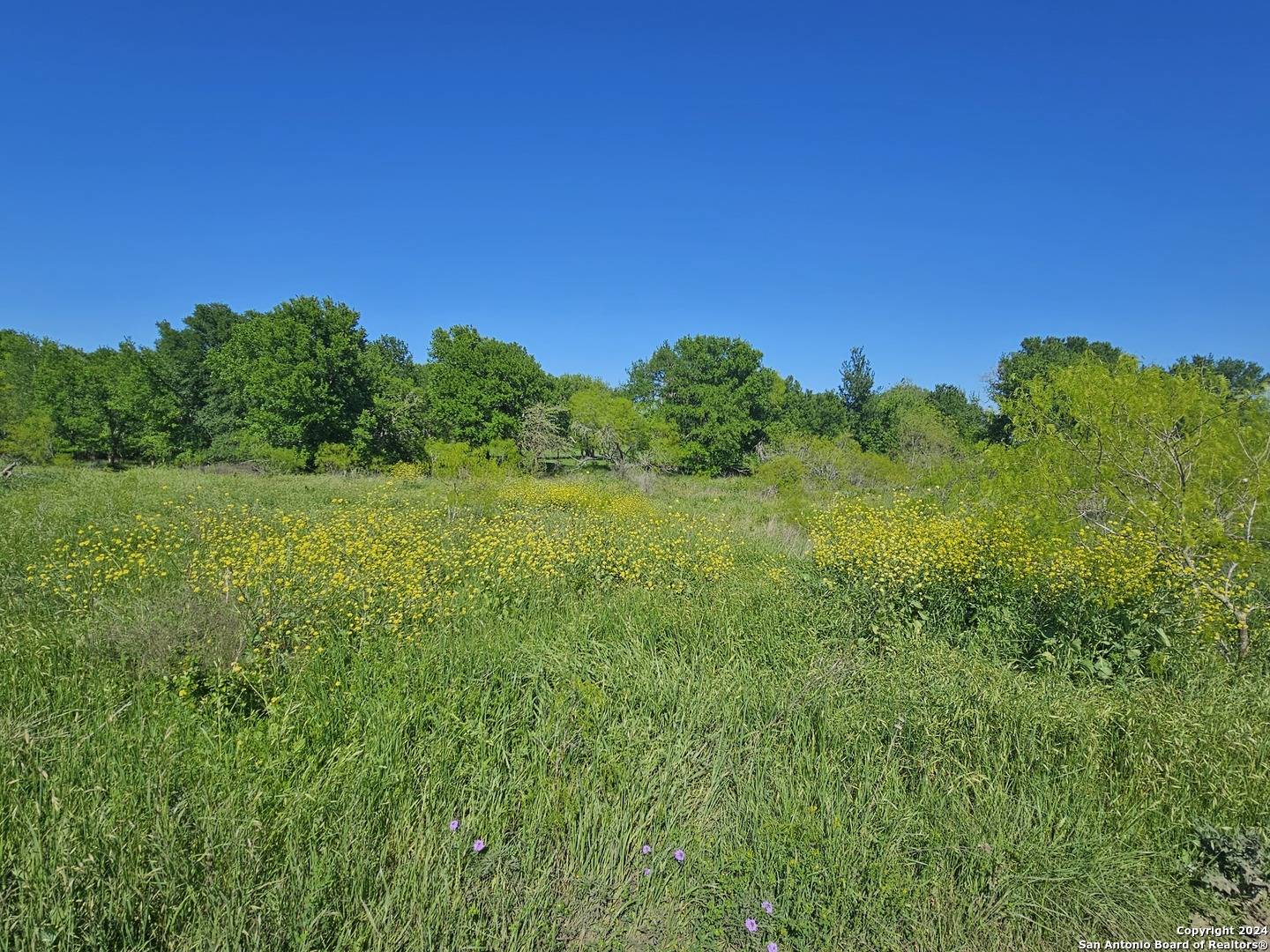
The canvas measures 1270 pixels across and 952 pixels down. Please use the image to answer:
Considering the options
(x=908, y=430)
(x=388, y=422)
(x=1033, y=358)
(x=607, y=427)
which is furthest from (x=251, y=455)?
(x=1033, y=358)

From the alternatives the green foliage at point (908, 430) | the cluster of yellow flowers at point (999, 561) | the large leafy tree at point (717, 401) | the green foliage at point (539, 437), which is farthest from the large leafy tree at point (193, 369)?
the green foliage at point (908, 430)

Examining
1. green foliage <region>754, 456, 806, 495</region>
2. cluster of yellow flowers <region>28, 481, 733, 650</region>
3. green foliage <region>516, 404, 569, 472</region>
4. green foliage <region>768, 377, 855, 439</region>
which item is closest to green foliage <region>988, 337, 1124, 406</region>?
green foliage <region>768, 377, 855, 439</region>

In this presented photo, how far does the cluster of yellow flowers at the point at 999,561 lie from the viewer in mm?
5332

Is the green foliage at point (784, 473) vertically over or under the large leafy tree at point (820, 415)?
under

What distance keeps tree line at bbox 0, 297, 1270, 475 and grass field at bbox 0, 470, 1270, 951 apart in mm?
18411

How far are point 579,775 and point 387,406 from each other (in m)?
31.2

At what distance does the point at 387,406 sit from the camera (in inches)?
1206

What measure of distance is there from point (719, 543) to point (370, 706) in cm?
635

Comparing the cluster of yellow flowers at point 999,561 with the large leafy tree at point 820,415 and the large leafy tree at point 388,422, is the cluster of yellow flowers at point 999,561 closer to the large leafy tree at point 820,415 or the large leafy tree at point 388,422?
the large leafy tree at point 388,422

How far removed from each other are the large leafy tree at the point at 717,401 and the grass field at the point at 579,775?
1242 inches

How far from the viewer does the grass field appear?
7.39 ft

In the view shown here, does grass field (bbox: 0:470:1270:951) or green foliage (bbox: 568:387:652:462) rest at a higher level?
green foliage (bbox: 568:387:652:462)

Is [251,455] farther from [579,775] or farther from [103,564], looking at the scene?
[579,775]

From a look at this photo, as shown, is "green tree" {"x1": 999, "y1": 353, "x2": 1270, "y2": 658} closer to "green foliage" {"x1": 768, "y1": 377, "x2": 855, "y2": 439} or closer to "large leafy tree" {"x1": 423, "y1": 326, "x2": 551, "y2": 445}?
"large leafy tree" {"x1": 423, "y1": 326, "x2": 551, "y2": 445}
